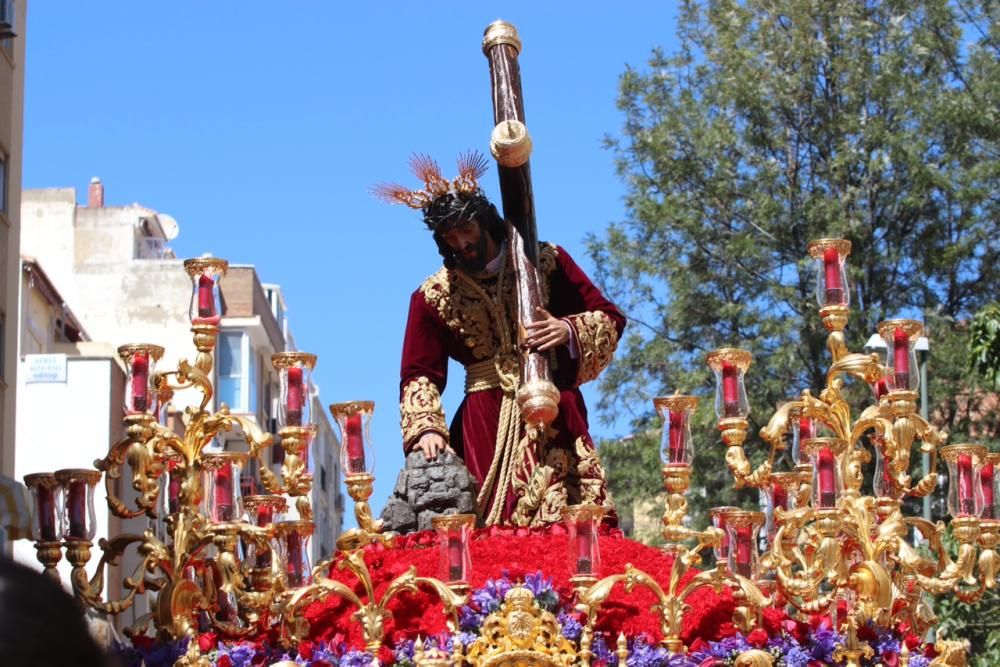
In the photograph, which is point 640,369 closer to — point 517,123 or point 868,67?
point 868,67

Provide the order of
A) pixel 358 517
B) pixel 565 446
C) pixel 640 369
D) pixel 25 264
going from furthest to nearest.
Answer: pixel 25 264, pixel 640 369, pixel 565 446, pixel 358 517

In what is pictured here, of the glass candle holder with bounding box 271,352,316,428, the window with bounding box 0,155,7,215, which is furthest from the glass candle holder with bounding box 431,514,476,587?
the window with bounding box 0,155,7,215

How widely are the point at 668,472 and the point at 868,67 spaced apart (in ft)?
51.8

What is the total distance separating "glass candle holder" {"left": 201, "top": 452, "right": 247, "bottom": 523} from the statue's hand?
0.90 meters

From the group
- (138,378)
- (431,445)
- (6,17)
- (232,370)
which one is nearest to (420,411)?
(431,445)

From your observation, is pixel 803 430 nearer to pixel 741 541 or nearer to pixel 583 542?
pixel 741 541

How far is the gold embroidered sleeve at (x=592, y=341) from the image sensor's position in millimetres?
7914

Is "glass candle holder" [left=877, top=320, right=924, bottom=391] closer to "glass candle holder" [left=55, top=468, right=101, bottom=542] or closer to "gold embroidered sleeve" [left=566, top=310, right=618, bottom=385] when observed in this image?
"gold embroidered sleeve" [left=566, top=310, right=618, bottom=385]

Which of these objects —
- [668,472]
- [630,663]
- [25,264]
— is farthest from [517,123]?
[25,264]

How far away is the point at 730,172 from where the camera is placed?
72.3ft

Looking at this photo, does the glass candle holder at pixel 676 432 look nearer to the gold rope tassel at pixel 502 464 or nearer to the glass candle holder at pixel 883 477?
the glass candle holder at pixel 883 477

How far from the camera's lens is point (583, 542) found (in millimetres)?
6582

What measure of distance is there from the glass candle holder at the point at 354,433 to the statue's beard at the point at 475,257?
117 cm

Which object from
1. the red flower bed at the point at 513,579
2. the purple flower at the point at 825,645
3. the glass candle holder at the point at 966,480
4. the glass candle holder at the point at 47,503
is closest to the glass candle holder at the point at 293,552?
the red flower bed at the point at 513,579
